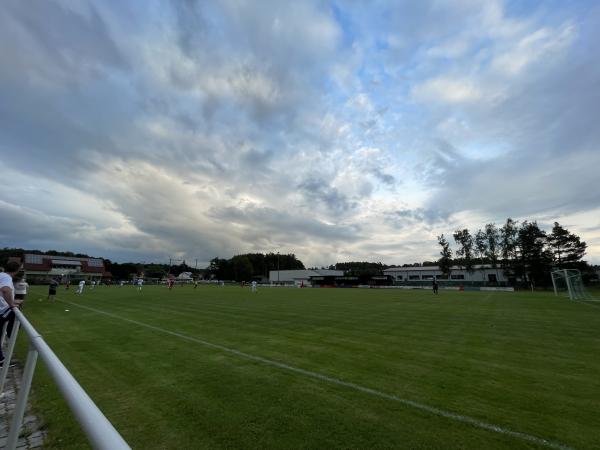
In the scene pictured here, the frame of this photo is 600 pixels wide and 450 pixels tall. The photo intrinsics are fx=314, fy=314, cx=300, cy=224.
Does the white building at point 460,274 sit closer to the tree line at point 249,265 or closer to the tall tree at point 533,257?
the tall tree at point 533,257

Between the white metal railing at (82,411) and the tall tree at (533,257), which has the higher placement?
the tall tree at (533,257)

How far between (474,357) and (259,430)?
6067 mm

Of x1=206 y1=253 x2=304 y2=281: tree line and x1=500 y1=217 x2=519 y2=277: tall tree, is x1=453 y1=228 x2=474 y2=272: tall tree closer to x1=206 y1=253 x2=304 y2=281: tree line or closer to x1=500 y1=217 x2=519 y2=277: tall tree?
x1=500 y1=217 x2=519 y2=277: tall tree

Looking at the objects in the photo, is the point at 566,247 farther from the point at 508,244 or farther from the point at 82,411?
the point at 82,411

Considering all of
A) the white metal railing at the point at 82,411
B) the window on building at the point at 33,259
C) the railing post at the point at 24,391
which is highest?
the window on building at the point at 33,259

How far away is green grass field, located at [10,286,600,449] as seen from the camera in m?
4.10

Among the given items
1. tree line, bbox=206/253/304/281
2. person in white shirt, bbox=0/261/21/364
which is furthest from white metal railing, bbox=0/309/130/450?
tree line, bbox=206/253/304/281

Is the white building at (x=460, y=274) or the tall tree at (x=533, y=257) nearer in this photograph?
the tall tree at (x=533, y=257)

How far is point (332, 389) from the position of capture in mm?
5633

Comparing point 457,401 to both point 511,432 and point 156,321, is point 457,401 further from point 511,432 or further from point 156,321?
point 156,321

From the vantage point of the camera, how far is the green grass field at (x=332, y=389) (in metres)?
4.10

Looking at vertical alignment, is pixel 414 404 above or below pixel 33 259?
below

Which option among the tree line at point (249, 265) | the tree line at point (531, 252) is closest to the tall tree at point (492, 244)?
the tree line at point (531, 252)

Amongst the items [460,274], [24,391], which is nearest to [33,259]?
[24,391]
